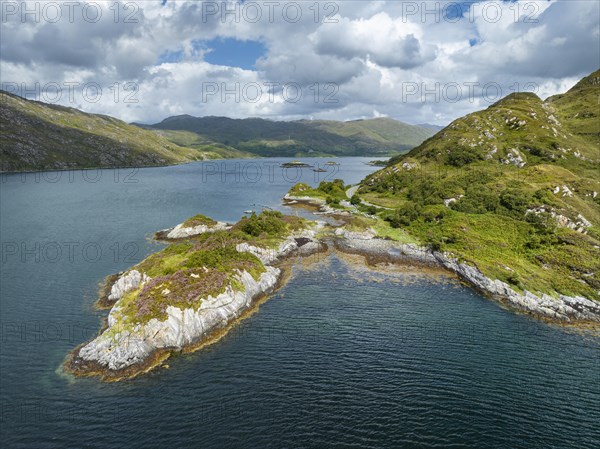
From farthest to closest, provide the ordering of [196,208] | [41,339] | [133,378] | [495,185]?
[196,208] < [495,185] < [41,339] < [133,378]

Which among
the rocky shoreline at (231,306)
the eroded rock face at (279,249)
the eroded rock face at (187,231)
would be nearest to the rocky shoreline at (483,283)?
the rocky shoreline at (231,306)

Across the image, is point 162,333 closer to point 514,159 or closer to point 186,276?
point 186,276

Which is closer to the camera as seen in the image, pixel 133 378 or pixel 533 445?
pixel 533 445

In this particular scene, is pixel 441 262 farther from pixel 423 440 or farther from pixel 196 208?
pixel 196 208

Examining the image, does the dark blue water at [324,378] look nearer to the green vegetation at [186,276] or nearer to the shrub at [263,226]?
the green vegetation at [186,276]

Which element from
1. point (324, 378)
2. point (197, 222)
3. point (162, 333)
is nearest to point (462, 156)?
point (197, 222)

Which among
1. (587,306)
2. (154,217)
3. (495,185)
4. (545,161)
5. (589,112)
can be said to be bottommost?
(587,306)

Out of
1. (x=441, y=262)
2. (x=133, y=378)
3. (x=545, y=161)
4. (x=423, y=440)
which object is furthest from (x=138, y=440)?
(x=545, y=161)

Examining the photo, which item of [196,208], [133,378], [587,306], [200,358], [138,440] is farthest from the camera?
[196,208]

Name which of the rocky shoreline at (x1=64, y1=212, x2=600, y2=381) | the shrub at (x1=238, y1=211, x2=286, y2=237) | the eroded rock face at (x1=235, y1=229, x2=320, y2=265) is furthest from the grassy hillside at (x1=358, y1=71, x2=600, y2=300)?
the shrub at (x1=238, y1=211, x2=286, y2=237)
